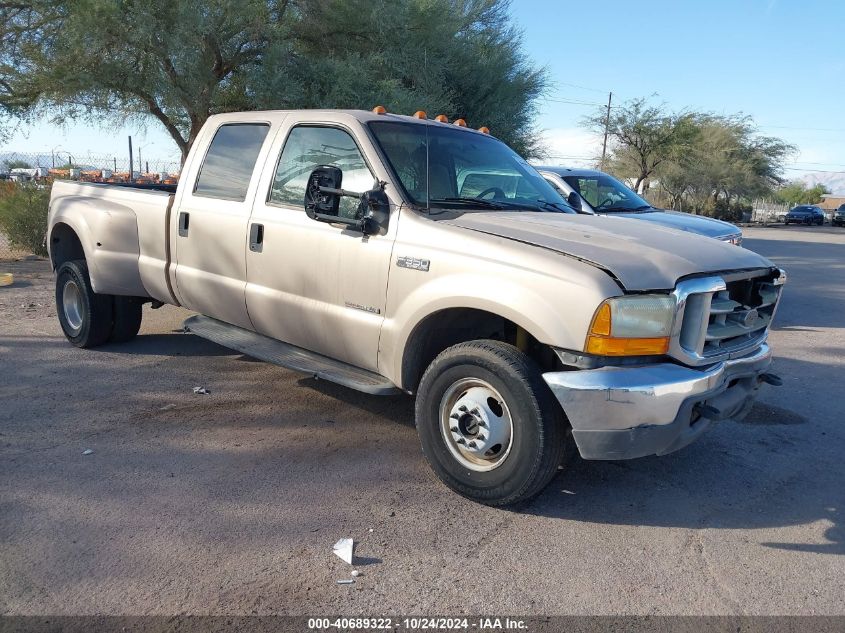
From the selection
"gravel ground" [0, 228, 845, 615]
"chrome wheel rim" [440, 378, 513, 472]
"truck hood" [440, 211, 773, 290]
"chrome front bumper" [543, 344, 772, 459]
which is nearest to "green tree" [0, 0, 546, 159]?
A: "gravel ground" [0, 228, 845, 615]

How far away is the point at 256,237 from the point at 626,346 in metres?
2.71

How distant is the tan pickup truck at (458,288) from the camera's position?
10.9 feet

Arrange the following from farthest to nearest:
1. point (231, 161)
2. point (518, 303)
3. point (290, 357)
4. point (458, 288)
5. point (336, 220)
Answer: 1. point (231, 161)
2. point (290, 357)
3. point (336, 220)
4. point (458, 288)
5. point (518, 303)

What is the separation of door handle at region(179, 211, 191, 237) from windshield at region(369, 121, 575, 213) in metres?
1.81

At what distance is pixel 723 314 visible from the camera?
366cm

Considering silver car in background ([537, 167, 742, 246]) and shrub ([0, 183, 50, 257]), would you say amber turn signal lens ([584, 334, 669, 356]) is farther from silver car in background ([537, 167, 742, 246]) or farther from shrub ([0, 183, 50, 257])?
shrub ([0, 183, 50, 257])

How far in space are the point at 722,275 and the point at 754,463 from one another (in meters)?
1.50

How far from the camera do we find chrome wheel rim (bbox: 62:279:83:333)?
6.57 m

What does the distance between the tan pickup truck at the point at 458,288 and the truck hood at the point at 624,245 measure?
15mm

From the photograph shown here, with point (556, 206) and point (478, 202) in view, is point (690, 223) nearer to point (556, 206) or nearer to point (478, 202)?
point (556, 206)

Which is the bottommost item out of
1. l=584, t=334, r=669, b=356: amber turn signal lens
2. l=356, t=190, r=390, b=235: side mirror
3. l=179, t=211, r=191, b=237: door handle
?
l=584, t=334, r=669, b=356: amber turn signal lens

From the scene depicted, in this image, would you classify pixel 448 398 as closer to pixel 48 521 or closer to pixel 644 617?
pixel 644 617

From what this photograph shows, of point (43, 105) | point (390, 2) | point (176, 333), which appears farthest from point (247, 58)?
point (176, 333)

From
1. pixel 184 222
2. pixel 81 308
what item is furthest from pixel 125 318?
pixel 184 222
